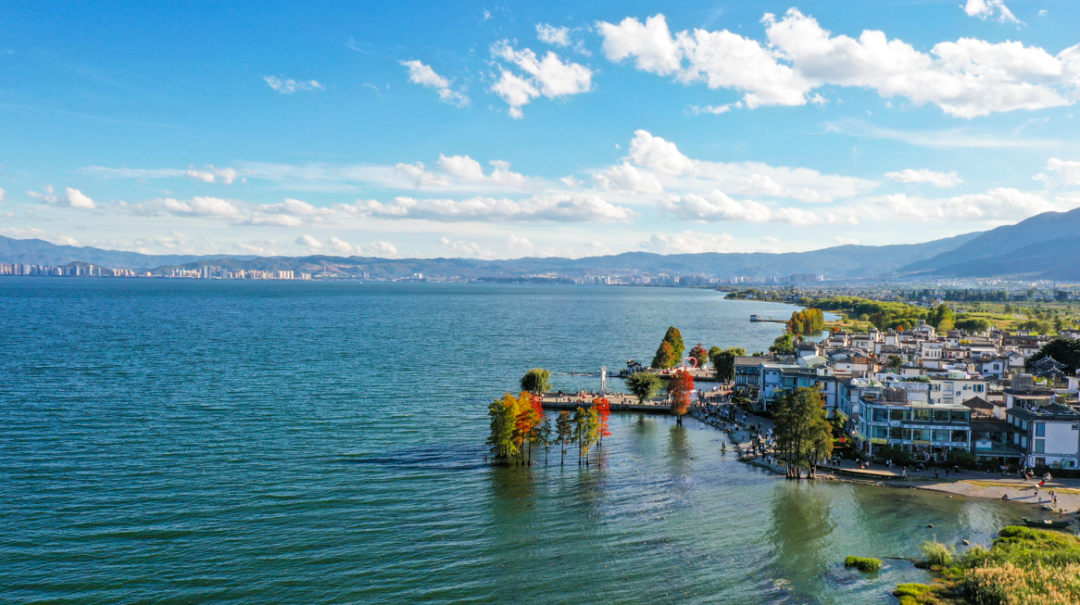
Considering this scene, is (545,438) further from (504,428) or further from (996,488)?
(996,488)

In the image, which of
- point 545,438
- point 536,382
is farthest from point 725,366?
point 545,438

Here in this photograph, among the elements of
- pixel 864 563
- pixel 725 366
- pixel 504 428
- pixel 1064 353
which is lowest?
pixel 864 563

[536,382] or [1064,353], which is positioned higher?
[1064,353]

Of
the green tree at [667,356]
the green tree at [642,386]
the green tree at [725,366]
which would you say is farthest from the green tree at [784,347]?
the green tree at [642,386]

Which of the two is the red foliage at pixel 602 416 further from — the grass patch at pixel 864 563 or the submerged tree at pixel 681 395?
the grass patch at pixel 864 563

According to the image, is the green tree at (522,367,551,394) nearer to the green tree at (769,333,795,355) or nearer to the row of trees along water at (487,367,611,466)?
the row of trees along water at (487,367,611,466)

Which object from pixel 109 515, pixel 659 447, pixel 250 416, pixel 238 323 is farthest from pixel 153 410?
pixel 238 323

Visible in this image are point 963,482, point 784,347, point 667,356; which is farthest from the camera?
point 784,347
